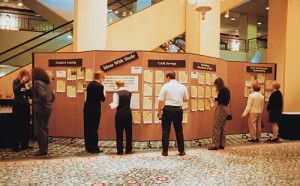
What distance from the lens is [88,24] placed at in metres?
8.95

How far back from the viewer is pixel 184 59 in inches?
277

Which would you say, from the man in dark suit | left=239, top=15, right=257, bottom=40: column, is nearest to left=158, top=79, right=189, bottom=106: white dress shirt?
the man in dark suit

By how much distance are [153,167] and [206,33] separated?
21.0ft

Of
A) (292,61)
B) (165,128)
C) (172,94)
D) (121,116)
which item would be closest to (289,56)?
(292,61)

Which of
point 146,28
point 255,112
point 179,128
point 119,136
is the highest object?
point 146,28

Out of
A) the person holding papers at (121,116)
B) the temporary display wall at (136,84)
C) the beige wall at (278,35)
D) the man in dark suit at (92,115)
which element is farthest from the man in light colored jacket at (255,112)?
the man in dark suit at (92,115)

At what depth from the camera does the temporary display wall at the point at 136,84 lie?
6.90 meters

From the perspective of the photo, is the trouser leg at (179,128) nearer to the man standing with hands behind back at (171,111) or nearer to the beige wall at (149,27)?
the man standing with hands behind back at (171,111)

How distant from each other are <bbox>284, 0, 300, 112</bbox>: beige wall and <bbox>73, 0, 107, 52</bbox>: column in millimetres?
5655

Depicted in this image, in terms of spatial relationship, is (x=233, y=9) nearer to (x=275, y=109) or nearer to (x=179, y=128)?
(x=275, y=109)

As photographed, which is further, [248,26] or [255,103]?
[248,26]

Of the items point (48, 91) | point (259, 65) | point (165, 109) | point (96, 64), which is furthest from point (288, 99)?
point (48, 91)

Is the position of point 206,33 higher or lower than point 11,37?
lower

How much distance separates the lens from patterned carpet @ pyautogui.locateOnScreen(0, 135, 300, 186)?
13.9 ft
